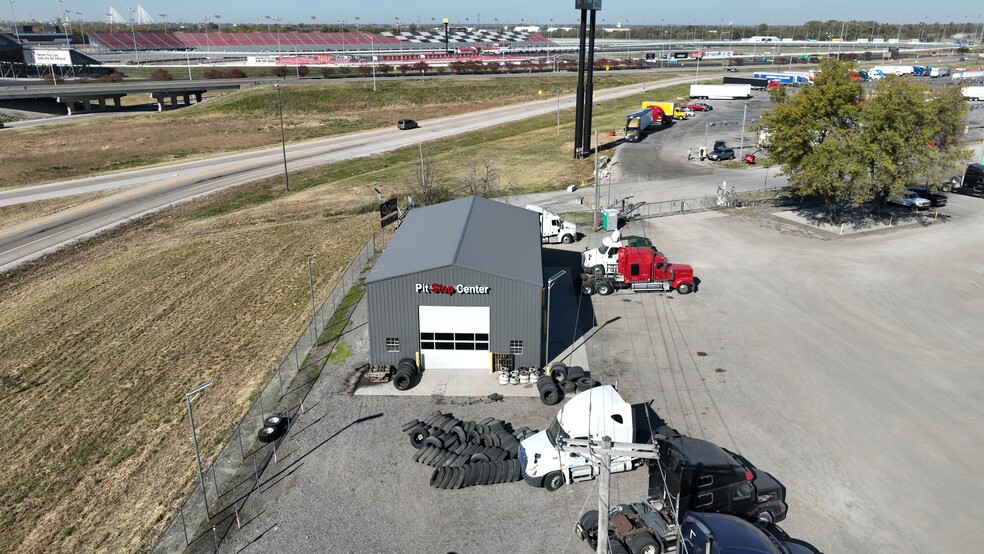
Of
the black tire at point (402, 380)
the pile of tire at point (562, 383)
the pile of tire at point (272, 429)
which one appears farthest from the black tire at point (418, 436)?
the pile of tire at point (562, 383)

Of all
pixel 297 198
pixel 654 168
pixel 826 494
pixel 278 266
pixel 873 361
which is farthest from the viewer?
pixel 654 168

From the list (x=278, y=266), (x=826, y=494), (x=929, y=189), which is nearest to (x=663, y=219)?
(x=929, y=189)

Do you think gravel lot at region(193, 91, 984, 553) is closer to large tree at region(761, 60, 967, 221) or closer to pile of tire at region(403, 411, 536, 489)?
pile of tire at region(403, 411, 536, 489)

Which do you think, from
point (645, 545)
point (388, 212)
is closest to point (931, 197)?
point (388, 212)

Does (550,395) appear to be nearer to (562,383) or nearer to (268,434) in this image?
(562,383)

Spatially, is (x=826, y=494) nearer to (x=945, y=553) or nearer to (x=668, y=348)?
(x=945, y=553)
